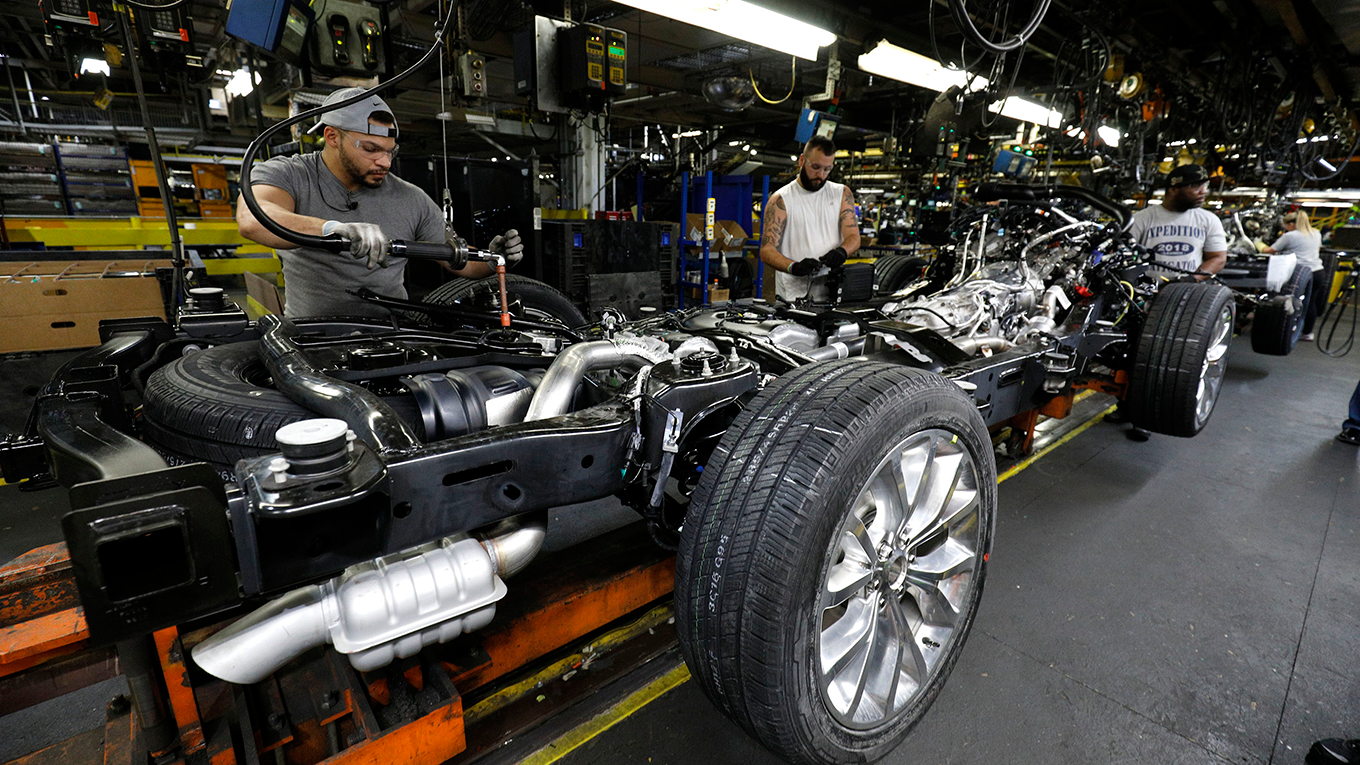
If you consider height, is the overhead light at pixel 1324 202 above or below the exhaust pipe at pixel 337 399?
above

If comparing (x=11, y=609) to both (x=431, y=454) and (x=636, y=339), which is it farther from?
(x=636, y=339)

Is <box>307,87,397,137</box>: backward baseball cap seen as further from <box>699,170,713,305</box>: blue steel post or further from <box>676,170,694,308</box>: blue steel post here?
<box>676,170,694,308</box>: blue steel post

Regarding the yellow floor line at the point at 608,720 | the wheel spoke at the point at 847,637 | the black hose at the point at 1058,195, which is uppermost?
the black hose at the point at 1058,195

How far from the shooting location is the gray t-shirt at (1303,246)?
7.21 m

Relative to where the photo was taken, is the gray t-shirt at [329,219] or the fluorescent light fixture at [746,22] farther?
the fluorescent light fixture at [746,22]

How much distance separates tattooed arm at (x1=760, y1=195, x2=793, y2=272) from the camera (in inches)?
168

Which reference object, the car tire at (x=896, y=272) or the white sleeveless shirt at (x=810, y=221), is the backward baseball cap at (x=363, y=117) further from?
the car tire at (x=896, y=272)

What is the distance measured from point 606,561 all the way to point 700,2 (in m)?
3.87

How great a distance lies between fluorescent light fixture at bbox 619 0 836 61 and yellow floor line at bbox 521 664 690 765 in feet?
12.4

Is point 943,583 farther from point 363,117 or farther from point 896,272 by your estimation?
point 896,272

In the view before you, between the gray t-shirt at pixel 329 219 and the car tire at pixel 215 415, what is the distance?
938 millimetres

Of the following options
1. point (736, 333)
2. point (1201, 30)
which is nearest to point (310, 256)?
point (736, 333)

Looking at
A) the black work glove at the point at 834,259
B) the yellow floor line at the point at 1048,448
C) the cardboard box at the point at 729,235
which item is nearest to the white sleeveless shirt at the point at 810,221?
the black work glove at the point at 834,259

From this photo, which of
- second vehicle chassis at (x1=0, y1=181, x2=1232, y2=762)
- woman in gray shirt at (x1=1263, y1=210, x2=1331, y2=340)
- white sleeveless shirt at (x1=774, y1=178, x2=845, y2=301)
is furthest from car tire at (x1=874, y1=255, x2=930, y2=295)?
woman in gray shirt at (x1=1263, y1=210, x2=1331, y2=340)
